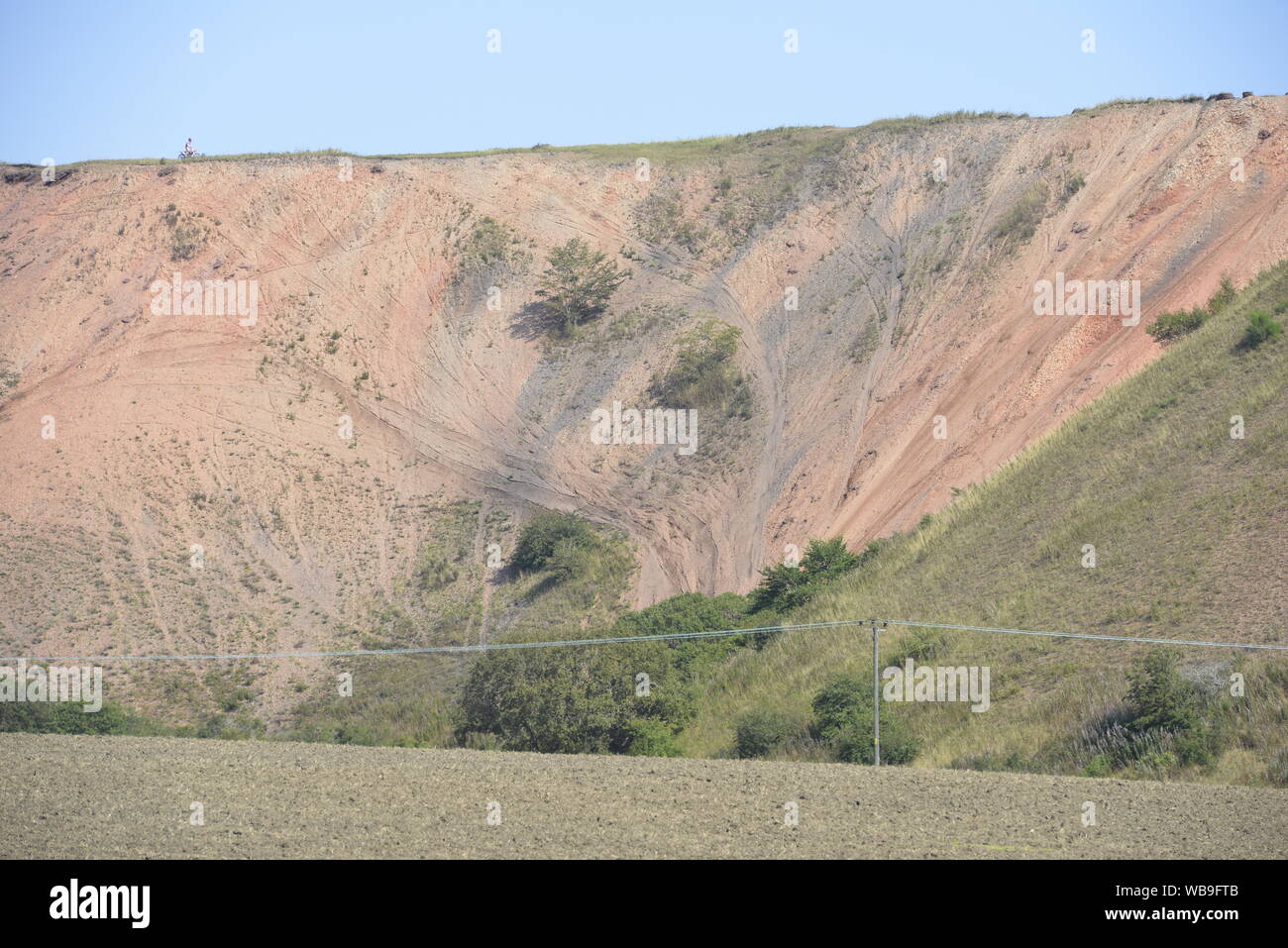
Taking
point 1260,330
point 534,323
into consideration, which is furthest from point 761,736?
point 534,323

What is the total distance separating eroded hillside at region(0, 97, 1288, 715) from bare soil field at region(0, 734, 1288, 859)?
1938 cm

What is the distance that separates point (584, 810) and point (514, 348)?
3657cm

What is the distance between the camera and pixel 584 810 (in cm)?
1076

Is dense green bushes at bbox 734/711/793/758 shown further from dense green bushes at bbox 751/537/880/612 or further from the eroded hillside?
the eroded hillside

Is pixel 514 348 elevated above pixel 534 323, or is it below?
below

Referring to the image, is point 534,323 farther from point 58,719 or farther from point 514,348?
point 58,719

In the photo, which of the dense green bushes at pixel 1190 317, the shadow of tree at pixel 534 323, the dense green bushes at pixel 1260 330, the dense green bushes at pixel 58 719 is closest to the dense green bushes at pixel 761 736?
the dense green bushes at pixel 58 719

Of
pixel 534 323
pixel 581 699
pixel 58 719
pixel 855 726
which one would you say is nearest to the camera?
pixel 855 726

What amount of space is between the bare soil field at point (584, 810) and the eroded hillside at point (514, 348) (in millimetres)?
19379

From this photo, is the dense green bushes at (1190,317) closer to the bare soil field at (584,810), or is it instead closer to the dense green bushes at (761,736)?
the dense green bushes at (761,736)

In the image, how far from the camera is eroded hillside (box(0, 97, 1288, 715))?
114ft

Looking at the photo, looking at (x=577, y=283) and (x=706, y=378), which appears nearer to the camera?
(x=706, y=378)

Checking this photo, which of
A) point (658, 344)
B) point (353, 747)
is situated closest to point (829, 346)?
point (658, 344)

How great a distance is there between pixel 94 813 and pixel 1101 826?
822cm
